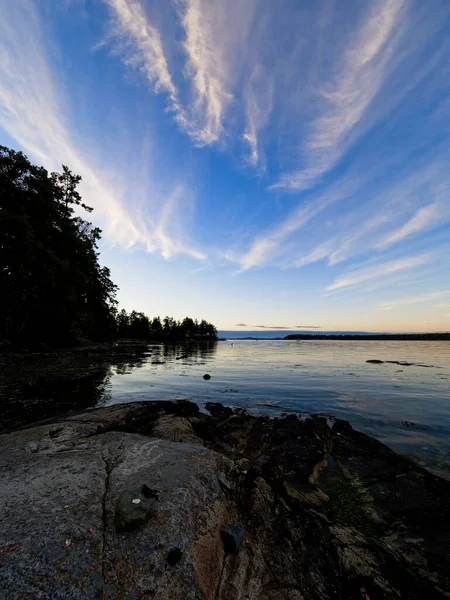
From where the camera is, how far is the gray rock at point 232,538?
3688 millimetres

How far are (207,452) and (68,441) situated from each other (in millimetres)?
3237

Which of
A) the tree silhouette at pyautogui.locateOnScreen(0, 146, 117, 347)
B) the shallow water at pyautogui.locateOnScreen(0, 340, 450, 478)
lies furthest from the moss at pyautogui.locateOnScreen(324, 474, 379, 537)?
the tree silhouette at pyautogui.locateOnScreen(0, 146, 117, 347)

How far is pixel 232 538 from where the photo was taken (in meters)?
3.74

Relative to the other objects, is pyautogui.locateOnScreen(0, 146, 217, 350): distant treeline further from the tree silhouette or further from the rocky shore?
the rocky shore

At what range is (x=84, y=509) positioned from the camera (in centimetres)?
361

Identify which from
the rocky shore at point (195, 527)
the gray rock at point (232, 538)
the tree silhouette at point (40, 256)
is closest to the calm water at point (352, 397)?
the rocky shore at point (195, 527)

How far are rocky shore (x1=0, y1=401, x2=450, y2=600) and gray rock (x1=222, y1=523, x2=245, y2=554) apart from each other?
2cm

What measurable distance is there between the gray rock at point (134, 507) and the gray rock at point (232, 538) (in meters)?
1.03

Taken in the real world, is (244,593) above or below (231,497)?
below

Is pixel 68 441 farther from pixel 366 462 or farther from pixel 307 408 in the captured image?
pixel 307 408

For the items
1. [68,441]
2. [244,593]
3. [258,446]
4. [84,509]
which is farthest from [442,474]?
[68,441]

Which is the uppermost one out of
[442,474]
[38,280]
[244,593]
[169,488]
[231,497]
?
[38,280]

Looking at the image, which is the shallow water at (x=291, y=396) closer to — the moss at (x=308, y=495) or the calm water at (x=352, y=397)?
the calm water at (x=352, y=397)

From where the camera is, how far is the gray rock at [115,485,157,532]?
3.38m
